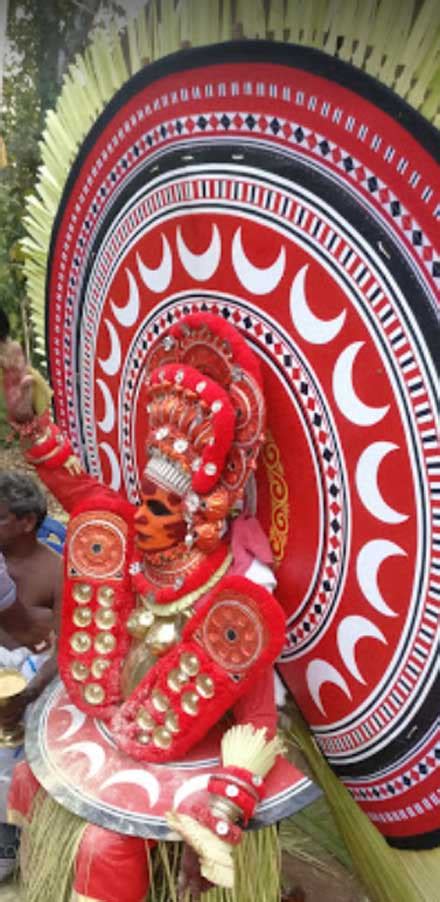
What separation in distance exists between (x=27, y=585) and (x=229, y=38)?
1600 millimetres

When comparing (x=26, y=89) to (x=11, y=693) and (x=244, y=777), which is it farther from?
(x=244, y=777)

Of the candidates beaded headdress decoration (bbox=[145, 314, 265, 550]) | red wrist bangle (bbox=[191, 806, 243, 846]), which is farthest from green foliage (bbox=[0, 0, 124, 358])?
red wrist bangle (bbox=[191, 806, 243, 846])

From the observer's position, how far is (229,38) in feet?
4.77

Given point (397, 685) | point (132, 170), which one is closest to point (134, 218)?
point (132, 170)

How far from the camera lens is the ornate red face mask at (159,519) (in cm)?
167

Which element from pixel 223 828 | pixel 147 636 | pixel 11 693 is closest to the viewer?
pixel 223 828

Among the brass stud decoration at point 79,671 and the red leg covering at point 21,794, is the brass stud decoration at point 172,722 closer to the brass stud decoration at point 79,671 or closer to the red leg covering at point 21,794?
the brass stud decoration at point 79,671

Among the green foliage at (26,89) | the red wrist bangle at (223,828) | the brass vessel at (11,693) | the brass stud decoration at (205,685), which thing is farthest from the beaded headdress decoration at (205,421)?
the green foliage at (26,89)

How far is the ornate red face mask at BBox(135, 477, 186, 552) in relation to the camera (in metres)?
1.67

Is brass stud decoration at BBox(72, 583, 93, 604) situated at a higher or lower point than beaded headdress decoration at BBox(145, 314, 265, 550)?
lower

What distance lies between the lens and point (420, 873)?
1.65 m

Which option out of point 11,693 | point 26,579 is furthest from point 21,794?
point 26,579

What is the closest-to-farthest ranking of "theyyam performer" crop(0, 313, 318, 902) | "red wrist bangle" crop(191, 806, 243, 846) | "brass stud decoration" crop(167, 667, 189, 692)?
"red wrist bangle" crop(191, 806, 243, 846)
"theyyam performer" crop(0, 313, 318, 902)
"brass stud decoration" crop(167, 667, 189, 692)

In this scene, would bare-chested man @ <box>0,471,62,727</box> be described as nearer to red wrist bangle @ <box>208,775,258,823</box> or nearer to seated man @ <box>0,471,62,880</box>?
seated man @ <box>0,471,62,880</box>
